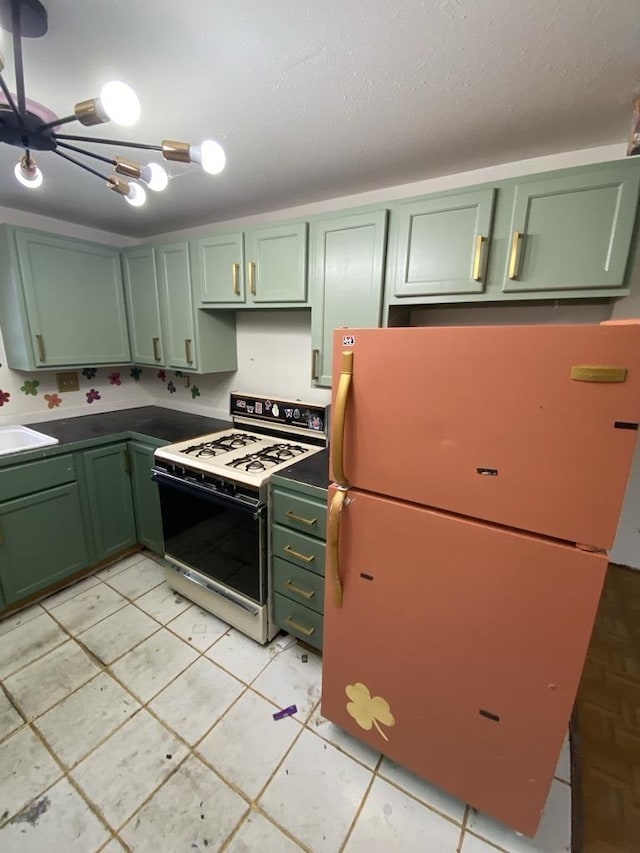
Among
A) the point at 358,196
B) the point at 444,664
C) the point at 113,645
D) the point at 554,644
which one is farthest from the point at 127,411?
the point at 554,644

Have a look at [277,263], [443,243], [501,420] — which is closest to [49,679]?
[501,420]

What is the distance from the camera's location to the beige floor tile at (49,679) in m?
1.53

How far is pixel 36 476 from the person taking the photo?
1947 mm

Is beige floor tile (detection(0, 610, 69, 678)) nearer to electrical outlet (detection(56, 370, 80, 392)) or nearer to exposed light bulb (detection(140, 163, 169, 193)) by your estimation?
electrical outlet (detection(56, 370, 80, 392))

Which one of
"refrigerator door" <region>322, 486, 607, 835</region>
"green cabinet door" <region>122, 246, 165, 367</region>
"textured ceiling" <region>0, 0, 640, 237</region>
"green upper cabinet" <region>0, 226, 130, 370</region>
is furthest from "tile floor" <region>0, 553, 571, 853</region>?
"textured ceiling" <region>0, 0, 640, 237</region>

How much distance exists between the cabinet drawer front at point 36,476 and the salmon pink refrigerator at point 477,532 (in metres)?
1.75

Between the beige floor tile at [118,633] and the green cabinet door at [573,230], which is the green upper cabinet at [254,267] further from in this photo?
the beige floor tile at [118,633]

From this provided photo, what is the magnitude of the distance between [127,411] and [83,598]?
1.45 m

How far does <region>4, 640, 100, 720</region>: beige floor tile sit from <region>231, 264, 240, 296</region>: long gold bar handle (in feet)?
6.84

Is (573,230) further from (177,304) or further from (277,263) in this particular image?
(177,304)

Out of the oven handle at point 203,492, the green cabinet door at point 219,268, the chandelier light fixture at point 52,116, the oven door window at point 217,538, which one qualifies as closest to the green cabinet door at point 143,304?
the green cabinet door at point 219,268

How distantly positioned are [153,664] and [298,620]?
2.43ft

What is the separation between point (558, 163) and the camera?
1519 millimetres

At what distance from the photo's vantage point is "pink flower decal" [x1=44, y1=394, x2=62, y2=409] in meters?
2.57
